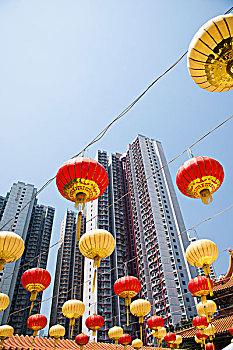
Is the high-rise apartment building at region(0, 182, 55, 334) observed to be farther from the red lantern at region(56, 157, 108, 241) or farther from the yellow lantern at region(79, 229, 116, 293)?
the red lantern at region(56, 157, 108, 241)

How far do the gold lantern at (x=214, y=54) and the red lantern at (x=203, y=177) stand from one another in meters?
1.29

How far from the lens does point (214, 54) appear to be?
6.90ft

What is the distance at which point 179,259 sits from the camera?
1291 inches

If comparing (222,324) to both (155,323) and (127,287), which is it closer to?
(155,323)

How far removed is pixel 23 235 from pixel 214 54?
44179mm

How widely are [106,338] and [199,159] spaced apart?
3318 centimetres

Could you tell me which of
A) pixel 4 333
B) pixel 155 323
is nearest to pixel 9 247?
pixel 4 333

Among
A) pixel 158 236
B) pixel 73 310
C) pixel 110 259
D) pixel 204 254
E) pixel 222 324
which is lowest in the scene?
pixel 73 310

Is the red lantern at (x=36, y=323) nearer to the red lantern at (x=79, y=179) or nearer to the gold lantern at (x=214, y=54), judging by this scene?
the red lantern at (x=79, y=179)

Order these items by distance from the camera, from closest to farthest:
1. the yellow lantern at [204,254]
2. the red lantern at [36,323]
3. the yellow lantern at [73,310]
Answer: the yellow lantern at [204,254], the yellow lantern at [73,310], the red lantern at [36,323]

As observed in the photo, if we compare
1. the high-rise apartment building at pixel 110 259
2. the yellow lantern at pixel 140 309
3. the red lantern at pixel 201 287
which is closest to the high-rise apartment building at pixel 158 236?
the high-rise apartment building at pixel 110 259

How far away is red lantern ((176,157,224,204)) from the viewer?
131 inches

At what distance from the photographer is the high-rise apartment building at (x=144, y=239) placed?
3005 cm

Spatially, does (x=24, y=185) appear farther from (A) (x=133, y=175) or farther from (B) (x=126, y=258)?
(B) (x=126, y=258)
